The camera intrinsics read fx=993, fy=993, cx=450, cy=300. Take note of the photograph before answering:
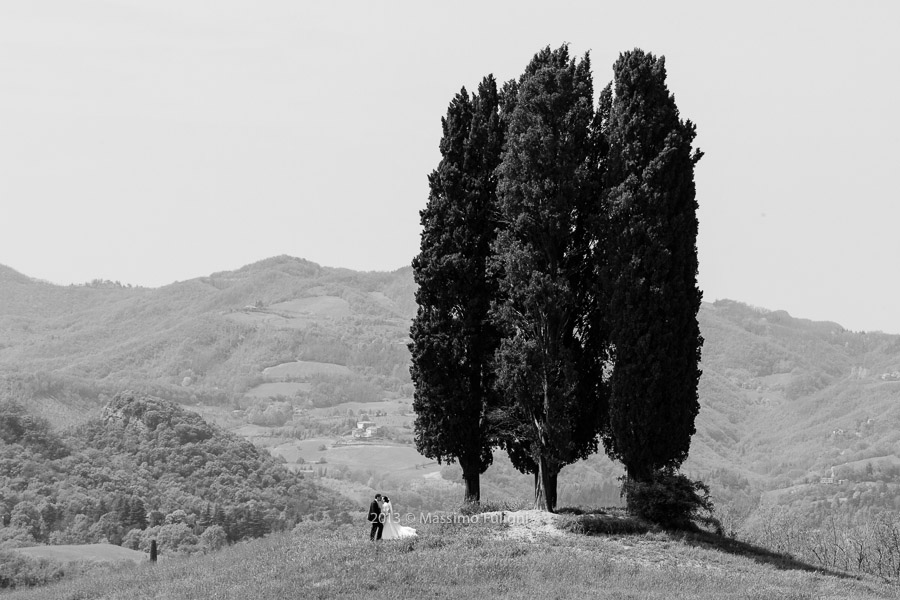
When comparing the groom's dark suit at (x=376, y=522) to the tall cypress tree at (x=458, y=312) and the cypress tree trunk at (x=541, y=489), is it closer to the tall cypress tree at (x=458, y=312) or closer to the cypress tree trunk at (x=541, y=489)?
the cypress tree trunk at (x=541, y=489)

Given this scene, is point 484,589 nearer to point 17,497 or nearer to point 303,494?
point 17,497

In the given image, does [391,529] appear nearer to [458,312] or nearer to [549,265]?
[458,312]

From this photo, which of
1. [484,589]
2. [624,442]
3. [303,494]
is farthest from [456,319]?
[303,494]

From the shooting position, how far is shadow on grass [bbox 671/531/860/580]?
2827 cm

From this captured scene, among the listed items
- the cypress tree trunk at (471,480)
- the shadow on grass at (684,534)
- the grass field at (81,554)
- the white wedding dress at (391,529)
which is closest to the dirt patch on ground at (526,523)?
the shadow on grass at (684,534)

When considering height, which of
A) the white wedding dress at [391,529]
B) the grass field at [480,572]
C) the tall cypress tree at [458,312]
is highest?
the tall cypress tree at [458,312]

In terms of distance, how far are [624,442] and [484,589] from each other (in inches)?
417

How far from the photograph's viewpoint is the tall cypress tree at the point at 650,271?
30781mm

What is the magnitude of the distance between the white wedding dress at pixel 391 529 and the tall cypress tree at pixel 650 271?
7493 mm

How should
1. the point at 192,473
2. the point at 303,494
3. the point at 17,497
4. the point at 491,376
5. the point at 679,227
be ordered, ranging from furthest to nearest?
the point at 303,494 → the point at 192,473 → the point at 17,497 → the point at 491,376 → the point at 679,227

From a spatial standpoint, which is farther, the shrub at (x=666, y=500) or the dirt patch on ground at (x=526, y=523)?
the shrub at (x=666, y=500)

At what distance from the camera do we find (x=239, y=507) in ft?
263

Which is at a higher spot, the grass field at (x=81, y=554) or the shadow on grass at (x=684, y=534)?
the shadow on grass at (x=684, y=534)

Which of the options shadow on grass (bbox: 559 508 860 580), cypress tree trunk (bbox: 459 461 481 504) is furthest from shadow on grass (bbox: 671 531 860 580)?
cypress tree trunk (bbox: 459 461 481 504)
